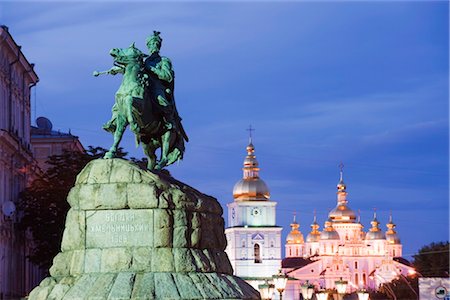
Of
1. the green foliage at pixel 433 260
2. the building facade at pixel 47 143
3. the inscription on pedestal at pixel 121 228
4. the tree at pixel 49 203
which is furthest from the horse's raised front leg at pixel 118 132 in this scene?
the green foliage at pixel 433 260

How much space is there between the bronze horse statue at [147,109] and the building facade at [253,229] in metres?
144

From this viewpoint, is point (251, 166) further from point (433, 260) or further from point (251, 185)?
point (433, 260)

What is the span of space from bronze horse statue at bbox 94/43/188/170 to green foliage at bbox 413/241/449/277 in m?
75.6

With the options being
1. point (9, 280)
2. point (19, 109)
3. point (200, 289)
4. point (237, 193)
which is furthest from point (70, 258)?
point (237, 193)

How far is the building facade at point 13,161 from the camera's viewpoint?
64750 millimetres

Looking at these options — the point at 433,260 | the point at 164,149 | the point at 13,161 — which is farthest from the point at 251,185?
the point at 164,149

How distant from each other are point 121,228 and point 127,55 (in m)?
4.29

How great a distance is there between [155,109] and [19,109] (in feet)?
138

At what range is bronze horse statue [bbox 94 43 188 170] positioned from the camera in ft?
104

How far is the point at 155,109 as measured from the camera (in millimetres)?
32250

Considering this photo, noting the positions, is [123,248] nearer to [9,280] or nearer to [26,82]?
[9,280]

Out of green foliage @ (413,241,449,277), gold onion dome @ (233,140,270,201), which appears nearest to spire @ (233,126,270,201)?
gold onion dome @ (233,140,270,201)

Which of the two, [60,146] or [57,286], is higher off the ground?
[60,146]

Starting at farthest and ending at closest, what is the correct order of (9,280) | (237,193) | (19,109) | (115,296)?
(237,193), (19,109), (9,280), (115,296)
